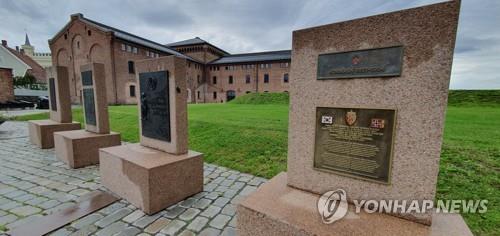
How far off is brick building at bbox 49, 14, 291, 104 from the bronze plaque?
1118 inches

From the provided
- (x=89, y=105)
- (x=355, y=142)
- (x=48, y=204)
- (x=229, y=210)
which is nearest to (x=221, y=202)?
(x=229, y=210)

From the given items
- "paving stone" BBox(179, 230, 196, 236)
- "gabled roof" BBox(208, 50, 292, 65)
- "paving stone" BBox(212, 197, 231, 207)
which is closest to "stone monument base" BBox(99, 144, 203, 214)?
"paving stone" BBox(212, 197, 231, 207)

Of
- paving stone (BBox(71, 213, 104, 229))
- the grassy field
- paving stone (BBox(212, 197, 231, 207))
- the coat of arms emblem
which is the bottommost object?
paving stone (BBox(212, 197, 231, 207))

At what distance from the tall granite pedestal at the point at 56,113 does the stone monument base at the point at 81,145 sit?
1.50 metres

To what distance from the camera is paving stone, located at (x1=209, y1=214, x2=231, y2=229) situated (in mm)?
2641

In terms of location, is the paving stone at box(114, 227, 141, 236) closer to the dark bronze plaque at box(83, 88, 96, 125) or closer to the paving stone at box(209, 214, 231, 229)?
the paving stone at box(209, 214, 231, 229)

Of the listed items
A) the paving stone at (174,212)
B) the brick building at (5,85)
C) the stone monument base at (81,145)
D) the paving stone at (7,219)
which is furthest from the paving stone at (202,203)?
the brick building at (5,85)

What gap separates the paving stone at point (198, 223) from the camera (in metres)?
2.57

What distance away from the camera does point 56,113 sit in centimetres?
669

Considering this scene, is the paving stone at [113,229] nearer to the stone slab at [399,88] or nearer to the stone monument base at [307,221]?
the stone monument base at [307,221]

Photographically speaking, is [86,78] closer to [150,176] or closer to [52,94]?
[52,94]

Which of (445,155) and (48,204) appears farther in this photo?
(445,155)

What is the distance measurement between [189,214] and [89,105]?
444 centimetres

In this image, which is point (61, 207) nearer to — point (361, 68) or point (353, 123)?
point (353, 123)
